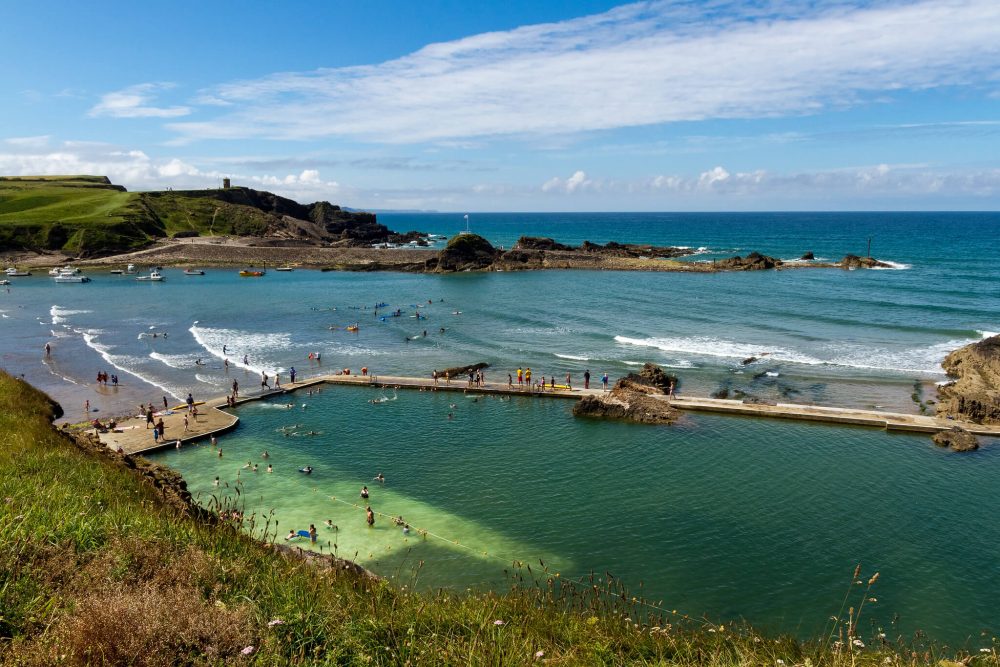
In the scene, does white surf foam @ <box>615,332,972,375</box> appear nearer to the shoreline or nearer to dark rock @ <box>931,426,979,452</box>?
dark rock @ <box>931,426,979,452</box>

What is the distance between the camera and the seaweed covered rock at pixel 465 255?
11553 cm

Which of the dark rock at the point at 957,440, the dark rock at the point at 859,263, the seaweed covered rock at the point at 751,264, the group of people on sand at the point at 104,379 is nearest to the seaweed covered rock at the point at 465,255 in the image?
the seaweed covered rock at the point at 751,264

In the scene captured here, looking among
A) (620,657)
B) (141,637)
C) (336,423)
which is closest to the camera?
(141,637)

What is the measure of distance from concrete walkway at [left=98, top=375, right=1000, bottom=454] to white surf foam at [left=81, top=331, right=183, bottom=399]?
649 centimetres

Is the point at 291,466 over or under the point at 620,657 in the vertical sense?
under

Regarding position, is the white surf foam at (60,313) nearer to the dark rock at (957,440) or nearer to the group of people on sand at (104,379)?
Answer: the group of people on sand at (104,379)

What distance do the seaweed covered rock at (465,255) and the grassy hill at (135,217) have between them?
49.6 m

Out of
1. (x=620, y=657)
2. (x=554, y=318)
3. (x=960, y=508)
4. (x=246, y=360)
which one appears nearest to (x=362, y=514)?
(x=620, y=657)

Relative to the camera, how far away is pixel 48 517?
998 centimetres

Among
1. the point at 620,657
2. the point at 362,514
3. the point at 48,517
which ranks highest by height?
the point at 48,517

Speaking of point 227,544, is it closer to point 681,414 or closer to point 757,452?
point 757,452

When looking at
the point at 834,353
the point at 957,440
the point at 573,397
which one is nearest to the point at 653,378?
the point at 573,397

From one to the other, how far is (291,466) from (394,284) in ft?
242

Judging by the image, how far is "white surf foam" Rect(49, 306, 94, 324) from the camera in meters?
68.8
